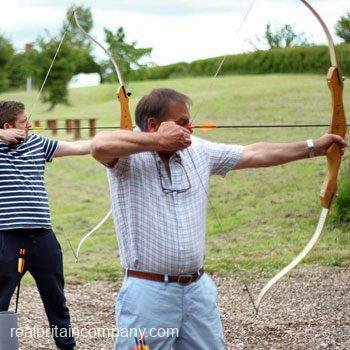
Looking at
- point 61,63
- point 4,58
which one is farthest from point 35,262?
point 61,63

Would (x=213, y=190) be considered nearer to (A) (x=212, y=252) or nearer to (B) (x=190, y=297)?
(A) (x=212, y=252)

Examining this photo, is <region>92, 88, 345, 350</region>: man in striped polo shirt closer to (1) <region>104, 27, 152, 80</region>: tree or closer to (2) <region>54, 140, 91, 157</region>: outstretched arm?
(2) <region>54, 140, 91, 157</region>: outstretched arm

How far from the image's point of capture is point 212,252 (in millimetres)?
8414

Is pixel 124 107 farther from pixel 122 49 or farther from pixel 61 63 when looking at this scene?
pixel 61 63

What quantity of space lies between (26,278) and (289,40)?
2.90m

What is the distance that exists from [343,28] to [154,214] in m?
6.82

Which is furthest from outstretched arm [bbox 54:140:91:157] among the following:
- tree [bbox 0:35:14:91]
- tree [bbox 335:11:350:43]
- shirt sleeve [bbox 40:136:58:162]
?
tree [bbox 0:35:14:91]

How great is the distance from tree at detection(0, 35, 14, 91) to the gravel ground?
13.6 meters

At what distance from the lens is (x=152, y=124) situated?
2.97 metres

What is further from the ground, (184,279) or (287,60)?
(287,60)

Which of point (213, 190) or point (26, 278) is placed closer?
point (26, 278)

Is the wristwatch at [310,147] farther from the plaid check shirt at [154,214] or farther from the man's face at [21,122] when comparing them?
the man's face at [21,122]

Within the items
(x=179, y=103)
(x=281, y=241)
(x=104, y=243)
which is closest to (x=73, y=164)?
(x=104, y=243)

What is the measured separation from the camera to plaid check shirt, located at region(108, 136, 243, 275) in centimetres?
294
